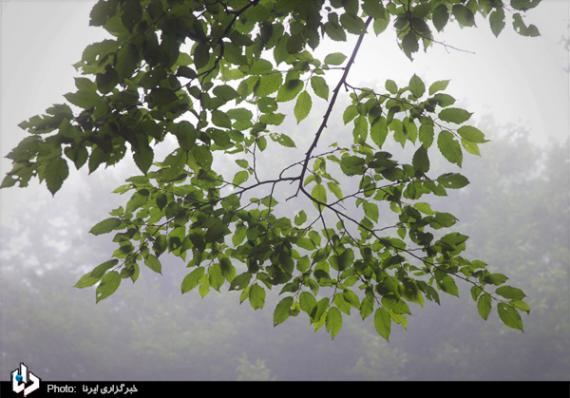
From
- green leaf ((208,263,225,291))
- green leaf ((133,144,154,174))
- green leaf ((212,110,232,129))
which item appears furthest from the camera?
green leaf ((208,263,225,291))

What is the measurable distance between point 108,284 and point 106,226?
0.76ft

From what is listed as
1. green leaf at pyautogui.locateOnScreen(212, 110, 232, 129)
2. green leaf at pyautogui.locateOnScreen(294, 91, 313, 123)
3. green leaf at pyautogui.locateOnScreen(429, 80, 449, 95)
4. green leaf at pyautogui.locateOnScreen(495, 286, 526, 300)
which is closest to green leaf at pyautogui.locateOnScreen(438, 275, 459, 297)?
green leaf at pyautogui.locateOnScreen(495, 286, 526, 300)

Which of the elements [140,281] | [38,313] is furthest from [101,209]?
[38,313]

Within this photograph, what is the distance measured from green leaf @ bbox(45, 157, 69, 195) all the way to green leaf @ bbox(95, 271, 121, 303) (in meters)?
0.71

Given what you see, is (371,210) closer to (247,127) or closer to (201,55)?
(247,127)

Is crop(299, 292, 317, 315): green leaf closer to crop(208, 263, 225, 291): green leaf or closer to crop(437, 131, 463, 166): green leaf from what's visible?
crop(208, 263, 225, 291): green leaf

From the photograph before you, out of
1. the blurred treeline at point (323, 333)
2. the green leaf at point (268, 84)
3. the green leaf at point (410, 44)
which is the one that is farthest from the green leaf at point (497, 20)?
the blurred treeline at point (323, 333)

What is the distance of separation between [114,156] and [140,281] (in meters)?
29.1

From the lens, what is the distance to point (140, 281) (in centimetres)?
2805

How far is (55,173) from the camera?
962 millimetres

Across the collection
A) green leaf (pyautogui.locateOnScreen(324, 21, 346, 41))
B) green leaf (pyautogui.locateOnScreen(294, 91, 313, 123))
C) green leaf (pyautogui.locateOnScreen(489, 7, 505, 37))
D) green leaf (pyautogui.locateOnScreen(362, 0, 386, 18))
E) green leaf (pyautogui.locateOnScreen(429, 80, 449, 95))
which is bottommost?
green leaf (pyautogui.locateOnScreen(429, 80, 449, 95))

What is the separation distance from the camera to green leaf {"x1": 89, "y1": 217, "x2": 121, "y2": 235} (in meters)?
1.63

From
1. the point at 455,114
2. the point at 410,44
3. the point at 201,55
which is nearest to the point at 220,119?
the point at 201,55

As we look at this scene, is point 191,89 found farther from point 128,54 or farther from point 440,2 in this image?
point 440,2
